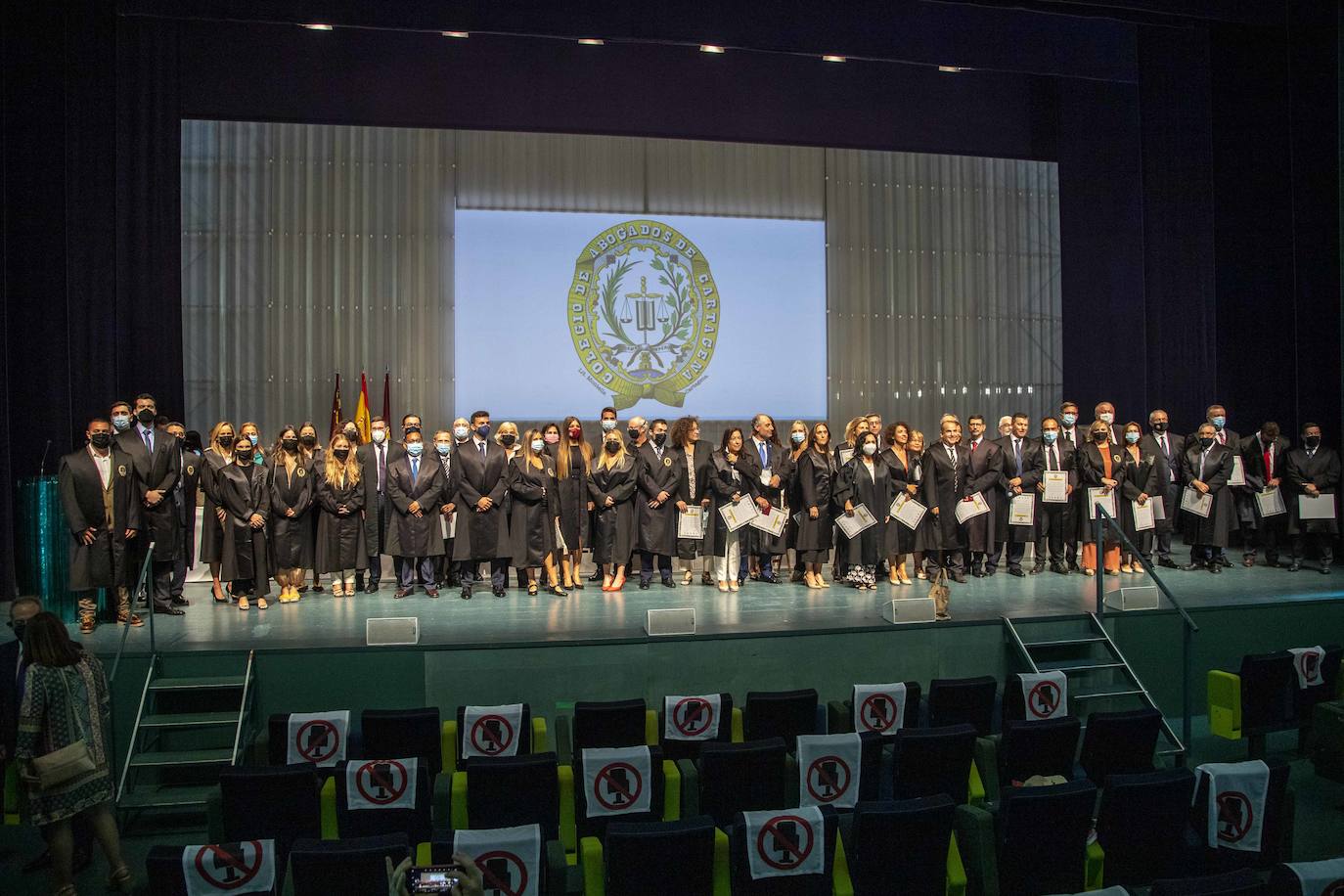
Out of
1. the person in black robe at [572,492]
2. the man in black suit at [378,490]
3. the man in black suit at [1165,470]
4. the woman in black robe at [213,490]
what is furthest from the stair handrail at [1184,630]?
the woman in black robe at [213,490]

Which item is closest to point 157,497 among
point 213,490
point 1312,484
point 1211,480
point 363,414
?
point 213,490

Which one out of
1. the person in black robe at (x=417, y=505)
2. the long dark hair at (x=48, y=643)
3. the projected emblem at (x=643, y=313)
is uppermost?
the projected emblem at (x=643, y=313)

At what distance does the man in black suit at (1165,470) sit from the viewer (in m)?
10.2

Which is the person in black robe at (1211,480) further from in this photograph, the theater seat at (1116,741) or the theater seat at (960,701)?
the theater seat at (1116,741)

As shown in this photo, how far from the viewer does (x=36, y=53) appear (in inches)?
397

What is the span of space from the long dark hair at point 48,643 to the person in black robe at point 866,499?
6.43 meters

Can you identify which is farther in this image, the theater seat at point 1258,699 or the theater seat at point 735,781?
the theater seat at point 1258,699

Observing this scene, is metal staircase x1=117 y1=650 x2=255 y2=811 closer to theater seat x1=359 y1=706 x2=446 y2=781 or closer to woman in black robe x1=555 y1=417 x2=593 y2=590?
theater seat x1=359 y1=706 x2=446 y2=781

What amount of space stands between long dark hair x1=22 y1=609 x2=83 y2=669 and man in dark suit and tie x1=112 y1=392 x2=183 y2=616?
3618 mm

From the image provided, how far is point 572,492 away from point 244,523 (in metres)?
2.70

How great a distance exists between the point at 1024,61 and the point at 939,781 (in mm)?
9367

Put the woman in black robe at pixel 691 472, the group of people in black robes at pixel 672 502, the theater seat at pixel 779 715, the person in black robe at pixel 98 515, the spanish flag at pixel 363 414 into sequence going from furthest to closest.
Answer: the spanish flag at pixel 363 414, the woman in black robe at pixel 691 472, the group of people in black robes at pixel 672 502, the person in black robe at pixel 98 515, the theater seat at pixel 779 715

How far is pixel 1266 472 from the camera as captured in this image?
35.7 feet

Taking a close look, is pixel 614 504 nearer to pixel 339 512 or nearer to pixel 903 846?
pixel 339 512
